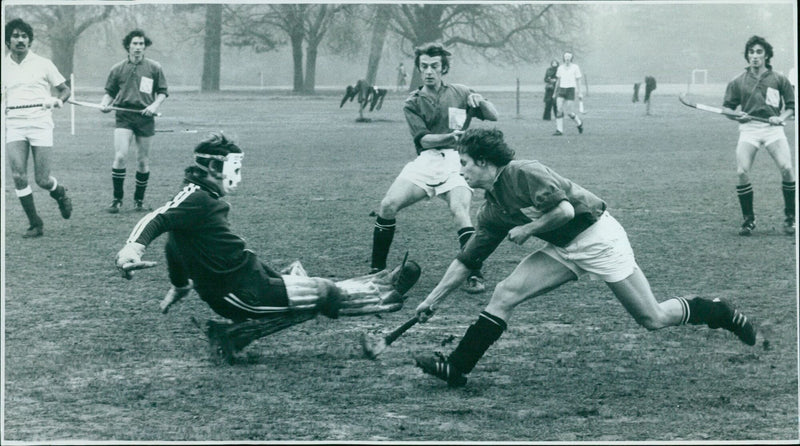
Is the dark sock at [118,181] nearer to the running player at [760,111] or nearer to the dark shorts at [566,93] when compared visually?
the running player at [760,111]

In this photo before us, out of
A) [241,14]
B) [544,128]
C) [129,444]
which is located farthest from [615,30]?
[129,444]

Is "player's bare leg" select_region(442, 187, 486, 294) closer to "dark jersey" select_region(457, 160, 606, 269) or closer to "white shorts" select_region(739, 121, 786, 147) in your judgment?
"dark jersey" select_region(457, 160, 606, 269)

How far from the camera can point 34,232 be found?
10.9 m

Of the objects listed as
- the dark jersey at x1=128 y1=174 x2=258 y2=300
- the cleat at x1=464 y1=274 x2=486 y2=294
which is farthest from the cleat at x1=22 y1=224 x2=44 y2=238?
the dark jersey at x1=128 y1=174 x2=258 y2=300

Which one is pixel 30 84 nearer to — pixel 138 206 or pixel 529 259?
pixel 138 206

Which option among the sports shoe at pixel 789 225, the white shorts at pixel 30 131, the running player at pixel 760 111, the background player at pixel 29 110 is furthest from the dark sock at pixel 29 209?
the sports shoe at pixel 789 225

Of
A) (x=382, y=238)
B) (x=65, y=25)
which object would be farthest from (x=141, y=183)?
(x=65, y=25)

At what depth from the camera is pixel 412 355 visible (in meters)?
6.35

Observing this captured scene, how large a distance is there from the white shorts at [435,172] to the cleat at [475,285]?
0.76 m

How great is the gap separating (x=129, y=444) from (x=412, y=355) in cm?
225

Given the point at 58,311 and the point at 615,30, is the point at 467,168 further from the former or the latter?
the point at 615,30

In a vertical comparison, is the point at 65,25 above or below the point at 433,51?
above

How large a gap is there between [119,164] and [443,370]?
787cm

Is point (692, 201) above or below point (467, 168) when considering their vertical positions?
below
